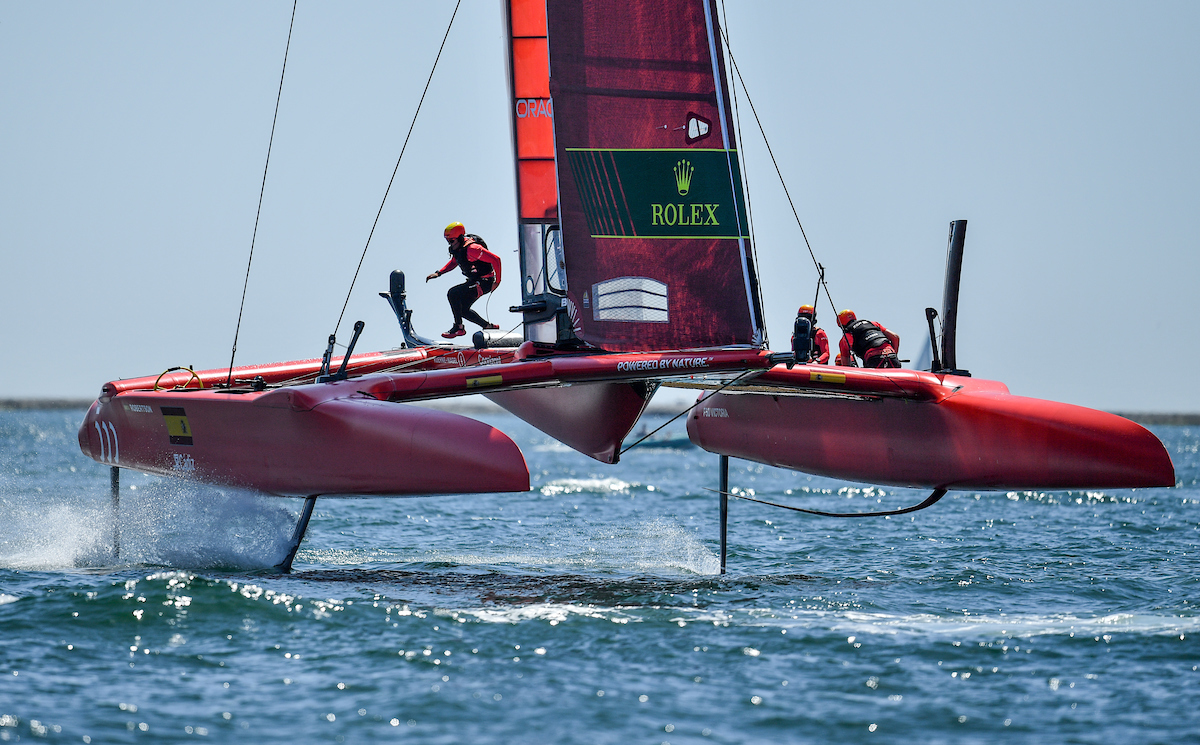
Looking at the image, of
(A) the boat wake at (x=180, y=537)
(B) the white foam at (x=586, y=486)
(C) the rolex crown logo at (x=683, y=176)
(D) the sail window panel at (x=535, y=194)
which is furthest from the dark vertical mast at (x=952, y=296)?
(B) the white foam at (x=586, y=486)

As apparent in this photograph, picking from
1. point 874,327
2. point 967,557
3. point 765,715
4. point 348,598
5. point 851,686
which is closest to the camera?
point 765,715

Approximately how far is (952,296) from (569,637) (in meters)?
A: 3.97

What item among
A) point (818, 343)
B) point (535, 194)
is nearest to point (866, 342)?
point (818, 343)

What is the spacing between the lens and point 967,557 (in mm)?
9453

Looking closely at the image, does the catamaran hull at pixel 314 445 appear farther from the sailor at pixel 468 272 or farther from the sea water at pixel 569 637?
the sailor at pixel 468 272

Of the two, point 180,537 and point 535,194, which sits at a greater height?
point 535,194

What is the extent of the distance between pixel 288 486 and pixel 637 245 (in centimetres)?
272

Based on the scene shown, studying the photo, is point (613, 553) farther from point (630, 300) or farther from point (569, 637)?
point (569, 637)

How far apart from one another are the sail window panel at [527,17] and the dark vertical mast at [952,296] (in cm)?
361

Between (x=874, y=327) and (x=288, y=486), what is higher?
(x=874, y=327)

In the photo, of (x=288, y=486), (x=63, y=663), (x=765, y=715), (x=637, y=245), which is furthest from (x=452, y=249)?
(x=765, y=715)

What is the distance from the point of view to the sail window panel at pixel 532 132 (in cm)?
909

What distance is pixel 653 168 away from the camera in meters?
7.44

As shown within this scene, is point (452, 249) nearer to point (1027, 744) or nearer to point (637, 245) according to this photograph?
point (637, 245)
